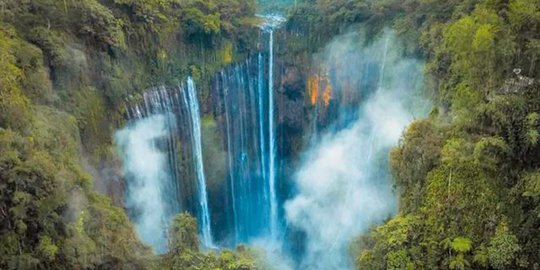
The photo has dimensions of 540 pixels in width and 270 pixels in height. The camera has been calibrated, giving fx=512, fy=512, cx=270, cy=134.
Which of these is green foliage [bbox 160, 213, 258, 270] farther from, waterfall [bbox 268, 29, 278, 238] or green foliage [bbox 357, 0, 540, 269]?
waterfall [bbox 268, 29, 278, 238]

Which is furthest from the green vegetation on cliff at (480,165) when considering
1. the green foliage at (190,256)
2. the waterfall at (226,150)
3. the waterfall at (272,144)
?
the waterfall at (272,144)

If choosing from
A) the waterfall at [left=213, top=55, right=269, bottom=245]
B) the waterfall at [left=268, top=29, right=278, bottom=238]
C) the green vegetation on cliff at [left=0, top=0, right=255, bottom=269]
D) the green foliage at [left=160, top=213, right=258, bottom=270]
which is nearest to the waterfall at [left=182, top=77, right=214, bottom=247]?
the green vegetation on cliff at [left=0, top=0, right=255, bottom=269]

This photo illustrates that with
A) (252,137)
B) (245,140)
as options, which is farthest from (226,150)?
(252,137)

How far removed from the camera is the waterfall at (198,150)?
2047cm

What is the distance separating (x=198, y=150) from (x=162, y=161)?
2.09m

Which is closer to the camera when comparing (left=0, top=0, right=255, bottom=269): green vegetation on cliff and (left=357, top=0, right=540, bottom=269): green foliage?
(left=357, top=0, right=540, bottom=269): green foliage

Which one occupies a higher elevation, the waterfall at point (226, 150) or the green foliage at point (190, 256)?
the waterfall at point (226, 150)

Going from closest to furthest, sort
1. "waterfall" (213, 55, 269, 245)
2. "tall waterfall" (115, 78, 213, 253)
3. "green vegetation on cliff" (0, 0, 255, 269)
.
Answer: "green vegetation on cliff" (0, 0, 255, 269) < "tall waterfall" (115, 78, 213, 253) < "waterfall" (213, 55, 269, 245)

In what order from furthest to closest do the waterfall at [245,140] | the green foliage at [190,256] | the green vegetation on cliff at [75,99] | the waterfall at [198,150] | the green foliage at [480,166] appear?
the waterfall at [245,140]
the waterfall at [198,150]
the green foliage at [190,256]
the green vegetation on cliff at [75,99]
the green foliage at [480,166]

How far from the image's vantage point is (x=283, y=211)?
23859mm

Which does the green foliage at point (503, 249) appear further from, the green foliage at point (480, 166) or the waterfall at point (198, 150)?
the waterfall at point (198, 150)

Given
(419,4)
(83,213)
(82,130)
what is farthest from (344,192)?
(83,213)

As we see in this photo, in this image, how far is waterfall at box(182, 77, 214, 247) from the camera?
20469 mm

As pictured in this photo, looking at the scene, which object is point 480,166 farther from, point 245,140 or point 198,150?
point 245,140
